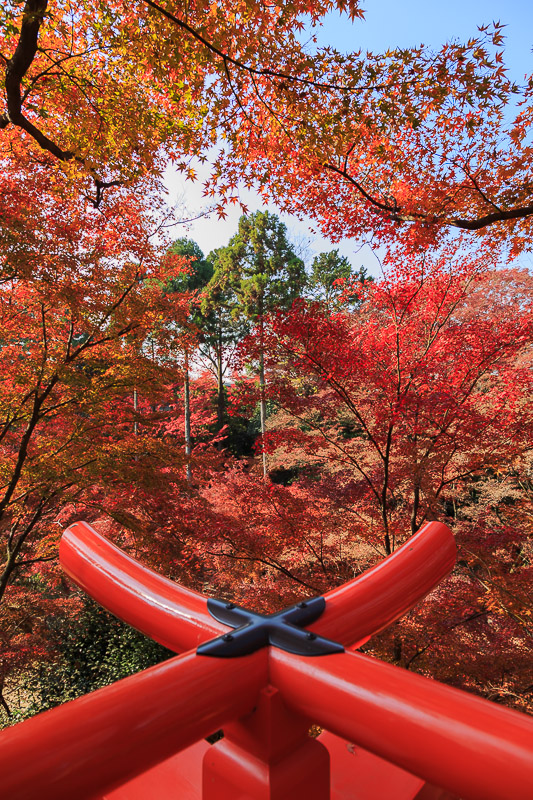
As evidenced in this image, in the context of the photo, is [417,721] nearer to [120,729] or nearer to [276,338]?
[120,729]

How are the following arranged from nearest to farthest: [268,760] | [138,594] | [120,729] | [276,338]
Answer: [120,729] < [268,760] < [138,594] < [276,338]

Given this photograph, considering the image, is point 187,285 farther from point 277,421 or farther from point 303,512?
point 303,512

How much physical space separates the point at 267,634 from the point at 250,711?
0.13 meters

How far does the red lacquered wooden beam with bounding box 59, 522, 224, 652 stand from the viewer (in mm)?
900

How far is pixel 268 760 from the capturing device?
71 centimetres

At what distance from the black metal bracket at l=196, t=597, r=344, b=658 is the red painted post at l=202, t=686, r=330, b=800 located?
77 mm

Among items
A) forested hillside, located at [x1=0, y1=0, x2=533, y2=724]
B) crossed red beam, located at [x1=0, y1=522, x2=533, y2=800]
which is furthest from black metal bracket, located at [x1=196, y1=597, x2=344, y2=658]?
forested hillside, located at [x1=0, y1=0, x2=533, y2=724]

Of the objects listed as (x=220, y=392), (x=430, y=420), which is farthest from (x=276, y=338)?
(x=220, y=392)

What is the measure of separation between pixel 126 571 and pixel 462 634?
17.5ft

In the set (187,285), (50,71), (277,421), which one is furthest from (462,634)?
(187,285)

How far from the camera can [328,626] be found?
87 cm

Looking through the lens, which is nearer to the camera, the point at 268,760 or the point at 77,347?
the point at 268,760

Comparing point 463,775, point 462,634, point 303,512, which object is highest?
point 463,775

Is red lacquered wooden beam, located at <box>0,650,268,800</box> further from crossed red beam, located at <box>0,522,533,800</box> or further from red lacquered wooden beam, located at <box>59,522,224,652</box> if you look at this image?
red lacquered wooden beam, located at <box>59,522,224,652</box>
